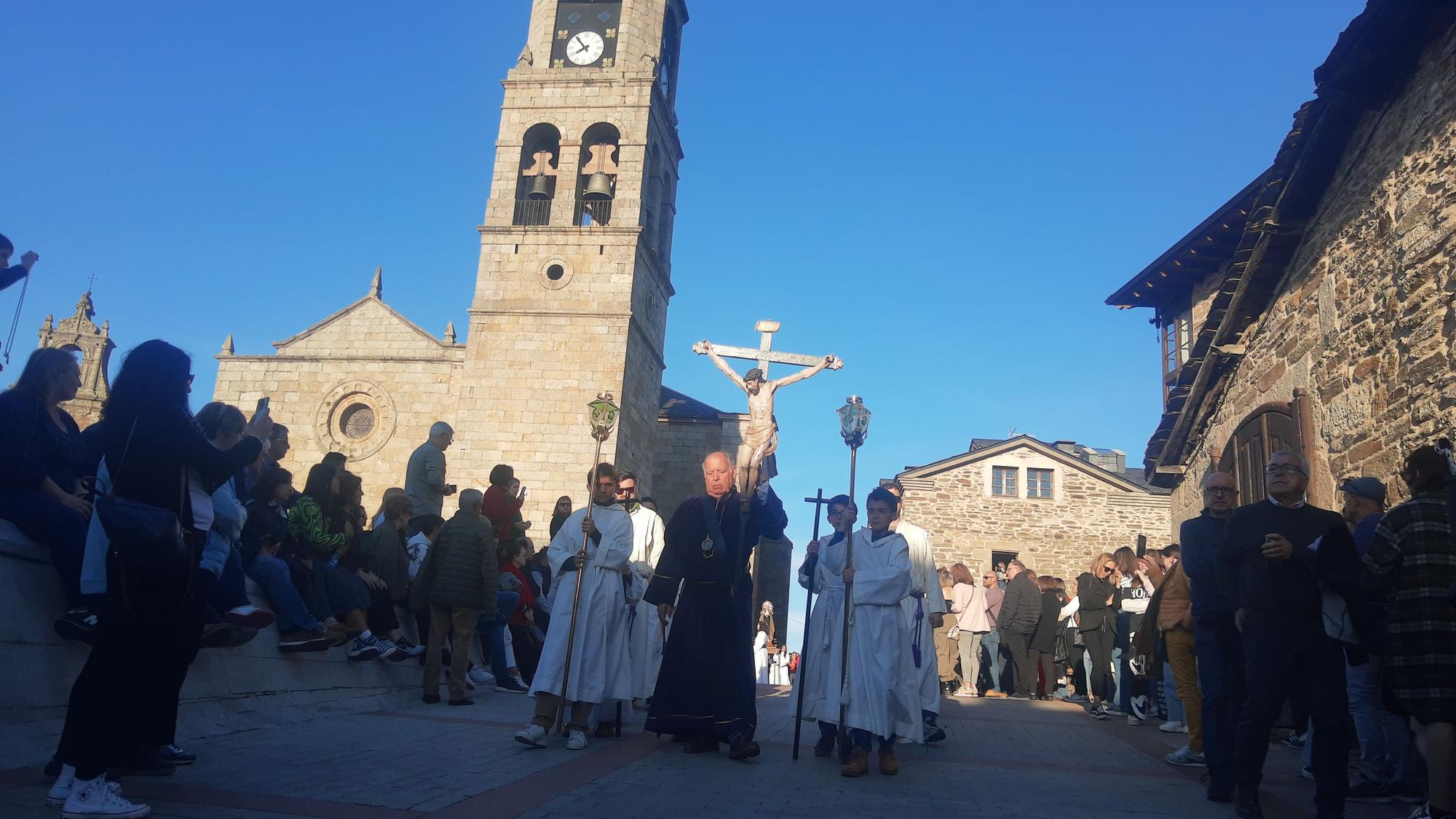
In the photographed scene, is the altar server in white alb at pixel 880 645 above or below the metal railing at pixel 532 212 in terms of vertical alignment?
below

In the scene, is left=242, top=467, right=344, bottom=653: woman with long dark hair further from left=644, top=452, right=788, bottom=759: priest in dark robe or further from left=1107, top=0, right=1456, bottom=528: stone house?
left=1107, top=0, right=1456, bottom=528: stone house

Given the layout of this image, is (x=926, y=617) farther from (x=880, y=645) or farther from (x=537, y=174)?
(x=537, y=174)

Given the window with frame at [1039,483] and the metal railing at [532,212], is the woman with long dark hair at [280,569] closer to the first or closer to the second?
the metal railing at [532,212]

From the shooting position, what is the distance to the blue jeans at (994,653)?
15516 millimetres

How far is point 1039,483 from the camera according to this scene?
1205 inches

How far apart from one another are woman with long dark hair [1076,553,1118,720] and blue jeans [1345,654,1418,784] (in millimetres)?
5447

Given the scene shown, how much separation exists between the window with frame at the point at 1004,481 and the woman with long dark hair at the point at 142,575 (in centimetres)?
2806

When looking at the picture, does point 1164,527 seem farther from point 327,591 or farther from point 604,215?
point 327,591

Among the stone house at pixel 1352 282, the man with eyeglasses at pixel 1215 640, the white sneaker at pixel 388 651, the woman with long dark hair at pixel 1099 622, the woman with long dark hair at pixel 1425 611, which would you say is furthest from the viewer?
the woman with long dark hair at pixel 1099 622

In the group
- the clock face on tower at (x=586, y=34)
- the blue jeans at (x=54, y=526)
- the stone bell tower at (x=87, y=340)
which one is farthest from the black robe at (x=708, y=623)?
the stone bell tower at (x=87, y=340)

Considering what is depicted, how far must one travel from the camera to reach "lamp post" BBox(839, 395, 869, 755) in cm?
658

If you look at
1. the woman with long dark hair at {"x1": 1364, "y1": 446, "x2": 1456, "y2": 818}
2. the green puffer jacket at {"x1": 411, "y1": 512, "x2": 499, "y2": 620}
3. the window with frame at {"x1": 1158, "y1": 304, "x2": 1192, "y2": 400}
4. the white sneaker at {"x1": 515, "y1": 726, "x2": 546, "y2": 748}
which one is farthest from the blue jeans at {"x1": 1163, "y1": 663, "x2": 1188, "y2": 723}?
the window with frame at {"x1": 1158, "y1": 304, "x2": 1192, "y2": 400}

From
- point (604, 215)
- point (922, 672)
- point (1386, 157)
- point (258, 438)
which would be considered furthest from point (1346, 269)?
point (604, 215)

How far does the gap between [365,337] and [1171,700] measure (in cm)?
2532
